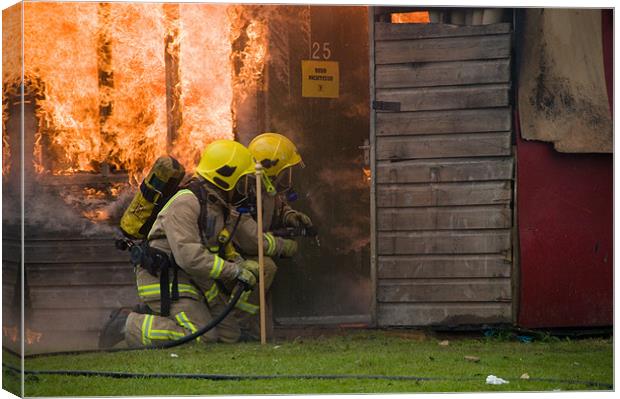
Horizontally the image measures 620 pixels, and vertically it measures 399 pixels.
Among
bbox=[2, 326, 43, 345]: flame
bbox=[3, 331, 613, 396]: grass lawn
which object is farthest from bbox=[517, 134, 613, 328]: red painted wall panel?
bbox=[2, 326, 43, 345]: flame

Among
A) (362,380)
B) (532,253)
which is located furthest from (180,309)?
(532,253)

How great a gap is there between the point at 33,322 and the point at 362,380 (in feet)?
7.84

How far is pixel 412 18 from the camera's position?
11.1 metres

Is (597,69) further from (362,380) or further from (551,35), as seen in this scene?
(362,380)

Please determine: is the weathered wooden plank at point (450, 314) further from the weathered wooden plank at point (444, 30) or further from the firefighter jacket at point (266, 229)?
the weathered wooden plank at point (444, 30)

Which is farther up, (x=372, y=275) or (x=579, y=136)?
(x=579, y=136)

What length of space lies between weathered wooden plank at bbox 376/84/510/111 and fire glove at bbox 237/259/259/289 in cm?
162

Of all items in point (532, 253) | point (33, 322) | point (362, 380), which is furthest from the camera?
point (532, 253)

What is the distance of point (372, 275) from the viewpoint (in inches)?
444

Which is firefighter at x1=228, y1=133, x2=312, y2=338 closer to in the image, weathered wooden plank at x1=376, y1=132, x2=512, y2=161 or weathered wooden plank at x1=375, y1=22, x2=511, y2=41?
weathered wooden plank at x1=376, y1=132, x2=512, y2=161

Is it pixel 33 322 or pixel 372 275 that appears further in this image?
pixel 372 275

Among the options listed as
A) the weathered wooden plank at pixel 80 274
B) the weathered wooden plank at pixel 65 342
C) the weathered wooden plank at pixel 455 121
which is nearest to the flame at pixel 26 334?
the weathered wooden plank at pixel 65 342

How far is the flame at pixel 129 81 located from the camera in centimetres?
1048

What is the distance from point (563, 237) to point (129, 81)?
3.35m
